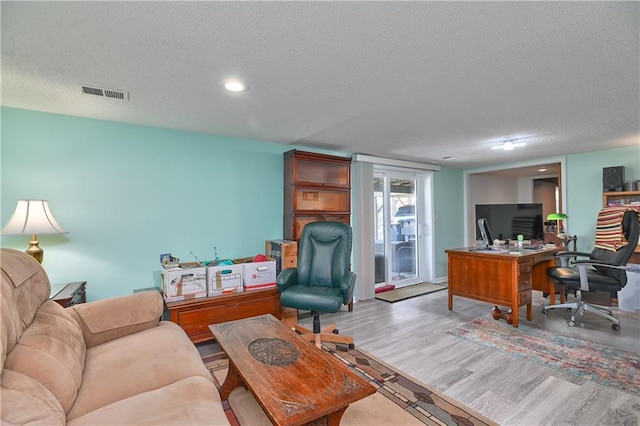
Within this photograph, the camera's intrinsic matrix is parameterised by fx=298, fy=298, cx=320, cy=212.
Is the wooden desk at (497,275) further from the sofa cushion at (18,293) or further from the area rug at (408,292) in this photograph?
the sofa cushion at (18,293)

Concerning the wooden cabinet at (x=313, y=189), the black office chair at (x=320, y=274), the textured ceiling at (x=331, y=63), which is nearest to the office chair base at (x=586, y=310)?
the textured ceiling at (x=331, y=63)

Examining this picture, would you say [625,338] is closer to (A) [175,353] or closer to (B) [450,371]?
(B) [450,371]

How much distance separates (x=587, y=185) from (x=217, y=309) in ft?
17.6

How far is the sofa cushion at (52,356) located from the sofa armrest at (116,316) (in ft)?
0.89

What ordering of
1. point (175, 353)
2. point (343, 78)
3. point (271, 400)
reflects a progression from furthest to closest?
point (343, 78) < point (175, 353) < point (271, 400)

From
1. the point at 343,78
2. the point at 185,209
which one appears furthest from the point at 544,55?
the point at 185,209

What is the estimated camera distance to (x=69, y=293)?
224 cm

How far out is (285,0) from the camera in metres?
1.25

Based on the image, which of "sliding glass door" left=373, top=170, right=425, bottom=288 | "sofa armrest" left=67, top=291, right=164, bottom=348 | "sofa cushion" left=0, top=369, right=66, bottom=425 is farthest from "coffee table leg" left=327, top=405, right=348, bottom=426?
"sliding glass door" left=373, top=170, right=425, bottom=288

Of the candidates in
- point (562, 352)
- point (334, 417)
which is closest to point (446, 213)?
point (562, 352)

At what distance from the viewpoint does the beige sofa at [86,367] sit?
1082mm

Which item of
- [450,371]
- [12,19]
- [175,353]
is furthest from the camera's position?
[450,371]

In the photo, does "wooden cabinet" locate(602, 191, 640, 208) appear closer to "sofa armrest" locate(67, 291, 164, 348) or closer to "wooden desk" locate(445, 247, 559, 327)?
"wooden desk" locate(445, 247, 559, 327)

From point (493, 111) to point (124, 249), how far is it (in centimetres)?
364
